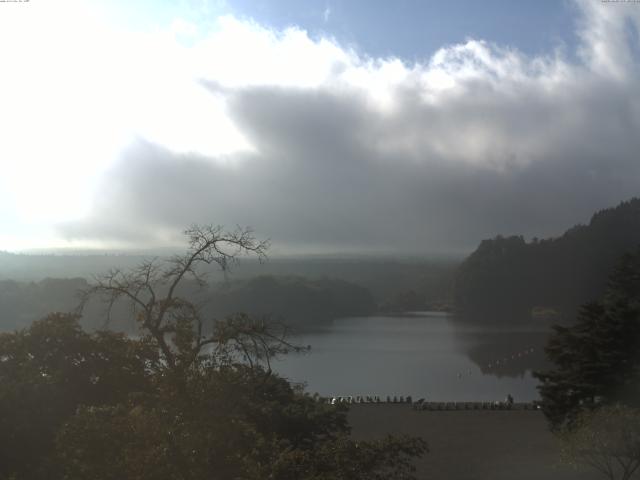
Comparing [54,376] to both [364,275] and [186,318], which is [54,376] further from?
[364,275]

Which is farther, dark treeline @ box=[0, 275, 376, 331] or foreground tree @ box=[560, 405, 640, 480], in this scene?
dark treeline @ box=[0, 275, 376, 331]

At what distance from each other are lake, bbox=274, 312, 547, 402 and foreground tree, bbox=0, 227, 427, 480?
5.53 metres

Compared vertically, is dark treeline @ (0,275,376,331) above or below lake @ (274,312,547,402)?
above

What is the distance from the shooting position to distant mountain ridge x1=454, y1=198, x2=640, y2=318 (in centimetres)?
5834

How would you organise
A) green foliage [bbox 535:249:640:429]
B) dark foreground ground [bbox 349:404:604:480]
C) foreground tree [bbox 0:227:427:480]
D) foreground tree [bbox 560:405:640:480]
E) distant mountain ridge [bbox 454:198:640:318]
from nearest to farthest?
1. foreground tree [bbox 0:227:427:480]
2. foreground tree [bbox 560:405:640:480]
3. dark foreground ground [bbox 349:404:604:480]
4. green foliage [bbox 535:249:640:429]
5. distant mountain ridge [bbox 454:198:640:318]

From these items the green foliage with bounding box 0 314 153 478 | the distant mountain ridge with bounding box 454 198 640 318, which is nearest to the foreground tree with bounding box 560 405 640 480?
the green foliage with bounding box 0 314 153 478

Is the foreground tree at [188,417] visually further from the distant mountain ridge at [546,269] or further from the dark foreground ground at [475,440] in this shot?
the distant mountain ridge at [546,269]

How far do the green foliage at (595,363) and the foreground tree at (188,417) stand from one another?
18.7ft

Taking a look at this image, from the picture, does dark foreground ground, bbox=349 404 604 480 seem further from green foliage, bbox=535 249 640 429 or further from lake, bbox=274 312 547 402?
lake, bbox=274 312 547 402

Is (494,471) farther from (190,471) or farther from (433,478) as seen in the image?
(190,471)

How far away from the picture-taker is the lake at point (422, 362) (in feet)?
73.5

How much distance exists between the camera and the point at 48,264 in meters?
79.8

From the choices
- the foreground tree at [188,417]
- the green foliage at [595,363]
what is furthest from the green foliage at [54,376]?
the green foliage at [595,363]

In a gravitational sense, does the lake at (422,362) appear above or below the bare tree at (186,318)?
below
